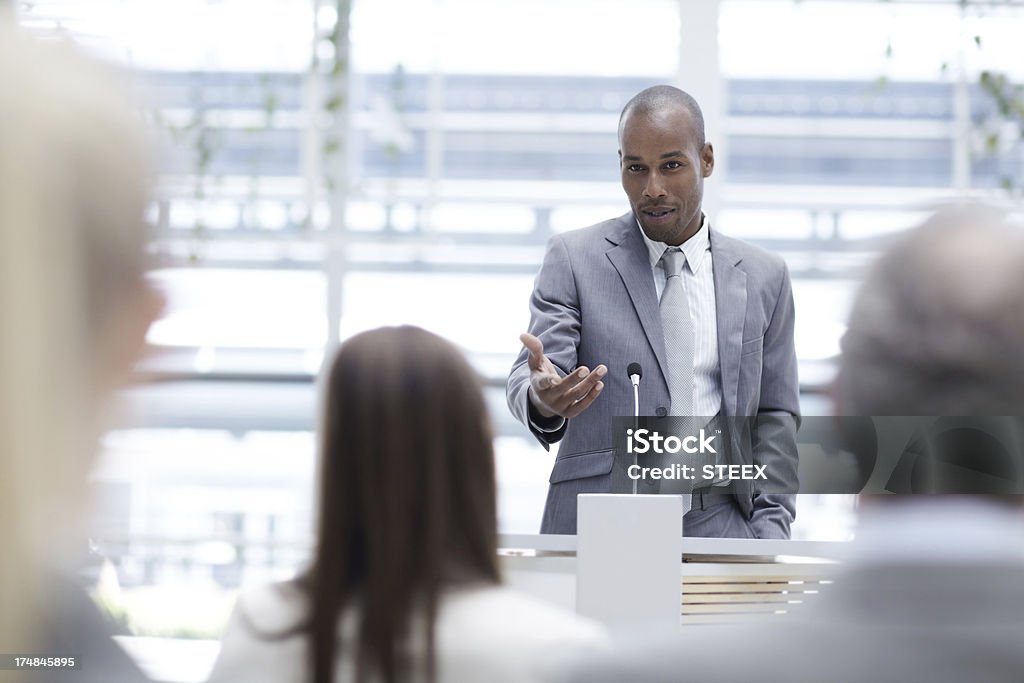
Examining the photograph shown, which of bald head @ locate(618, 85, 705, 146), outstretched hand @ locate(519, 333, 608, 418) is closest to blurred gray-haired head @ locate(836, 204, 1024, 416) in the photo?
outstretched hand @ locate(519, 333, 608, 418)

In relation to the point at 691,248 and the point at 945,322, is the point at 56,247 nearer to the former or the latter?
the point at 945,322

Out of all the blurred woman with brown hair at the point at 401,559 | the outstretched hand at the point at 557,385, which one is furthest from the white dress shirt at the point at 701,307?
the blurred woman with brown hair at the point at 401,559

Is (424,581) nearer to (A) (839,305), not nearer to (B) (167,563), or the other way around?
(A) (839,305)

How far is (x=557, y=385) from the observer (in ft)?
6.21

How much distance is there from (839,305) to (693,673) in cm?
35

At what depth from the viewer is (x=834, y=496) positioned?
2.18 meters

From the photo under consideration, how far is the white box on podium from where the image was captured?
1.64 metres

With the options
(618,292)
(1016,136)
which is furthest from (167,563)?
(1016,136)

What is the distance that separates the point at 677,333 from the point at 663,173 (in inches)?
15.6

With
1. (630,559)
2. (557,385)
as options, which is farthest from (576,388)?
(630,559)

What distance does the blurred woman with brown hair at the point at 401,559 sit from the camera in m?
1.27

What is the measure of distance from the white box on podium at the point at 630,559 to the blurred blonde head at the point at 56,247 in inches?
41.2

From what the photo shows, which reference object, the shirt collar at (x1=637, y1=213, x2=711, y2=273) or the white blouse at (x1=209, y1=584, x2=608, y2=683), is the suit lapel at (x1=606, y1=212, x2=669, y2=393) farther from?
the white blouse at (x1=209, y1=584, x2=608, y2=683)

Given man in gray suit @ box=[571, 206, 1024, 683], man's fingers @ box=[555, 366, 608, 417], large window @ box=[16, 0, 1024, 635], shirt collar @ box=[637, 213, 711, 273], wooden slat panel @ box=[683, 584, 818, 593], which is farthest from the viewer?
large window @ box=[16, 0, 1024, 635]
